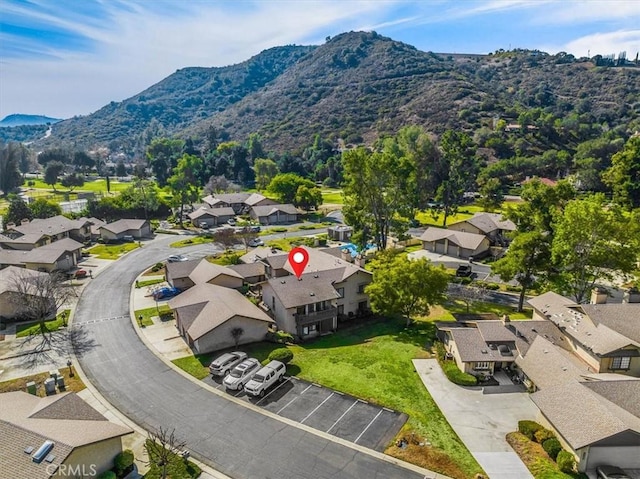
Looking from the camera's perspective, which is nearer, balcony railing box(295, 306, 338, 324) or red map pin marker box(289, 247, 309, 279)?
balcony railing box(295, 306, 338, 324)

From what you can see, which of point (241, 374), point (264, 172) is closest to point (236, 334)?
point (241, 374)

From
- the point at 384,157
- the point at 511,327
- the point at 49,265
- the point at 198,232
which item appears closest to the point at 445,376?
the point at 511,327

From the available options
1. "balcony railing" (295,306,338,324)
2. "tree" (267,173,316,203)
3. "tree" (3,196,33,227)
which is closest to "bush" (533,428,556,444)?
"balcony railing" (295,306,338,324)

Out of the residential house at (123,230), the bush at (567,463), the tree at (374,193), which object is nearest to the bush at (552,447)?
the bush at (567,463)

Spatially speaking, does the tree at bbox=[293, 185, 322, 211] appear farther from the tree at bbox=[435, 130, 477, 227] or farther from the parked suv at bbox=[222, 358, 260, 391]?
the parked suv at bbox=[222, 358, 260, 391]

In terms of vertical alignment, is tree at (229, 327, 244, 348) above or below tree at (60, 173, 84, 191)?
below

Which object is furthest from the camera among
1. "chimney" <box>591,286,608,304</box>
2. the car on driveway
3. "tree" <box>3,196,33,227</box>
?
"tree" <box>3,196,33,227</box>

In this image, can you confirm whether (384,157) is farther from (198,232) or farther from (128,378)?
(198,232)
